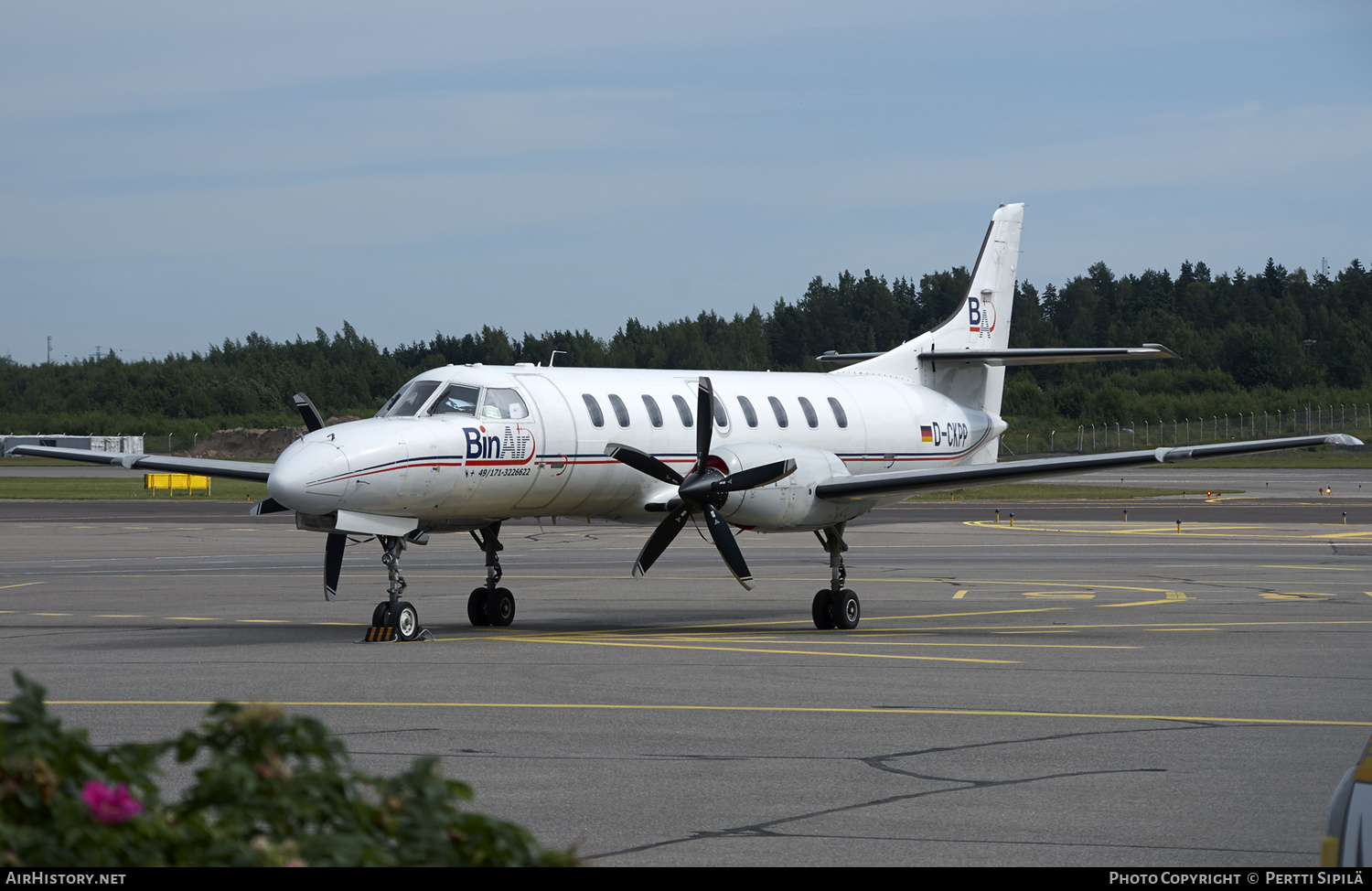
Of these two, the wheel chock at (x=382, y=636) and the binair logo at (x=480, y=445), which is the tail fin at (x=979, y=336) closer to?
the binair logo at (x=480, y=445)

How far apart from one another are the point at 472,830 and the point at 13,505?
175ft

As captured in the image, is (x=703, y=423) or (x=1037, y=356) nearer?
(x=703, y=423)

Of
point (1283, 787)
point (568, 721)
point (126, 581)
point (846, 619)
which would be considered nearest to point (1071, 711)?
point (1283, 787)

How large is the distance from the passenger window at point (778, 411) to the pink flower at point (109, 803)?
17.4 meters

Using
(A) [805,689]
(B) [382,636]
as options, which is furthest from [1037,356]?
(B) [382,636]

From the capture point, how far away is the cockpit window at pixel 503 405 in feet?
58.5

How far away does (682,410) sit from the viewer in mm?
20000

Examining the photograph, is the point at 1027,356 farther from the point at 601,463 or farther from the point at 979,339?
the point at 601,463

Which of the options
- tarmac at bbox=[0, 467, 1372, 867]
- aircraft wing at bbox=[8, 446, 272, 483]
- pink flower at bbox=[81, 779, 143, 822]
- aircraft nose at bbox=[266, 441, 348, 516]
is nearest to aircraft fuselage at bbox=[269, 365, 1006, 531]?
aircraft nose at bbox=[266, 441, 348, 516]

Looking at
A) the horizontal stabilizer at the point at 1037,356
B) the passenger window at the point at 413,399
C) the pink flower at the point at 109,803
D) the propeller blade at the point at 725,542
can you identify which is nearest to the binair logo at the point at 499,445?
the passenger window at the point at 413,399

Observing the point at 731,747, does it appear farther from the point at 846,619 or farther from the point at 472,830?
the point at 846,619

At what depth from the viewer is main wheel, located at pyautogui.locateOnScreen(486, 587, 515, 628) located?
19.1 m

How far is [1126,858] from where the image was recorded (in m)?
6.94

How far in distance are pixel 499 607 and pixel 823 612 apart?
14.3 ft
